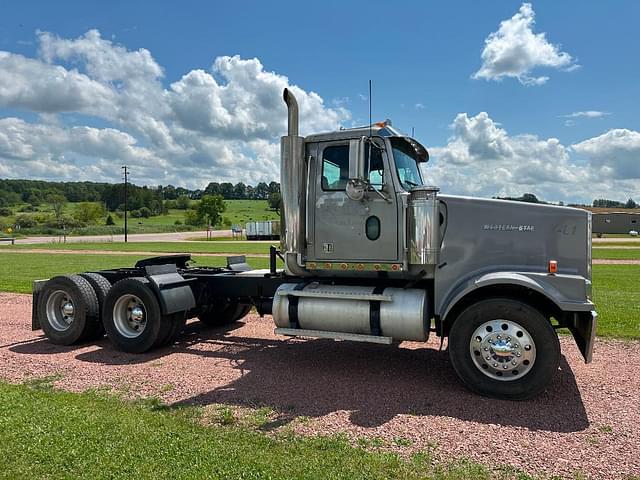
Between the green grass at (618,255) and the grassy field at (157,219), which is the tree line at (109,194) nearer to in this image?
the grassy field at (157,219)

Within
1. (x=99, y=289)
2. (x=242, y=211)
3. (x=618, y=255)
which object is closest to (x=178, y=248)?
(x=618, y=255)

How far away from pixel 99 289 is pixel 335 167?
4.50m

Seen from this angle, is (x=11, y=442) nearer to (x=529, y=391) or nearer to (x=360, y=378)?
(x=360, y=378)

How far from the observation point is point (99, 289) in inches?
329

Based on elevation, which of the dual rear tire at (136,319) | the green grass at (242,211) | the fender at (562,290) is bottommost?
the dual rear tire at (136,319)

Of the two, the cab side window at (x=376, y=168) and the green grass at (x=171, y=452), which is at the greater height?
the cab side window at (x=376, y=168)

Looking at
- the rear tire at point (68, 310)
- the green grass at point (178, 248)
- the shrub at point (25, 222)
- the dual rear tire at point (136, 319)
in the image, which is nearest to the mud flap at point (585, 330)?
the dual rear tire at point (136, 319)

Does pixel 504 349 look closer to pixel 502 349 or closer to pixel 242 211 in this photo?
pixel 502 349

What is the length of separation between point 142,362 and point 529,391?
16.6 ft

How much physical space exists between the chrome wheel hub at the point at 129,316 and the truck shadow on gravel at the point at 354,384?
0.38 metres

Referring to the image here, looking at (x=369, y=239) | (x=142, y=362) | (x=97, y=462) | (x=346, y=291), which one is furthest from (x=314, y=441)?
(x=142, y=362)

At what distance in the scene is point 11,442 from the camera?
436 cm

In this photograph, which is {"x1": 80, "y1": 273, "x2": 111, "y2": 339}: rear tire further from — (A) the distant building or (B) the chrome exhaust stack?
(A) the distant building

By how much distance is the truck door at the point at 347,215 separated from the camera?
643 cm
